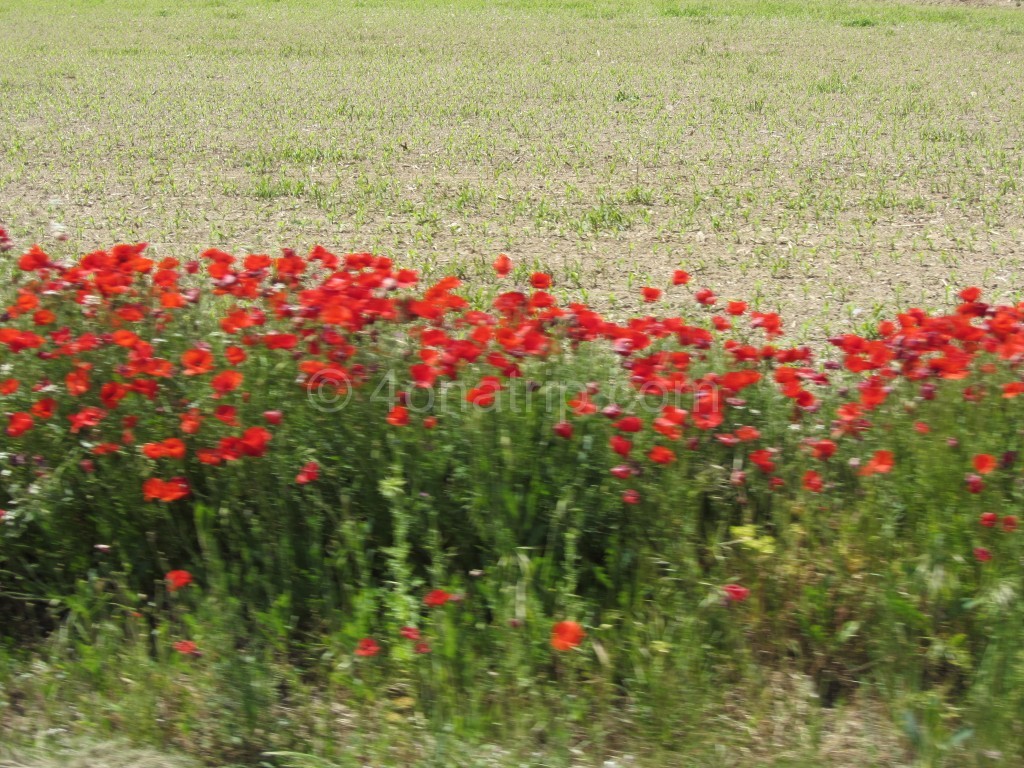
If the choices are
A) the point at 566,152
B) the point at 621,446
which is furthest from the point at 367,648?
the point at 566,152

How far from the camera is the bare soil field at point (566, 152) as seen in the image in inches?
224

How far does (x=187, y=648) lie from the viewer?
243 centimetres

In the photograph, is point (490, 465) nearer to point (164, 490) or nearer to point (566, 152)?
point (164, 490)

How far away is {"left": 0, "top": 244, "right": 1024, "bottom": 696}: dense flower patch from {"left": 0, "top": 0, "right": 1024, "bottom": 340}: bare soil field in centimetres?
118

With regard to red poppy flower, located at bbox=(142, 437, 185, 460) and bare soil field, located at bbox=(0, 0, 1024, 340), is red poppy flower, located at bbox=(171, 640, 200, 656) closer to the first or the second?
red poppy flower, located at bbox=(142, 437, 185, 460)

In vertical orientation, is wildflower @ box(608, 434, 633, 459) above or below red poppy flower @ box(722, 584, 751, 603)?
above

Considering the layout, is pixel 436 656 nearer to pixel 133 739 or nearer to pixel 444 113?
pixel 133 739

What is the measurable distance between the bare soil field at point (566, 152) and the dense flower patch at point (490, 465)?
3.87ft

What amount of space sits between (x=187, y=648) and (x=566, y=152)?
586 cm

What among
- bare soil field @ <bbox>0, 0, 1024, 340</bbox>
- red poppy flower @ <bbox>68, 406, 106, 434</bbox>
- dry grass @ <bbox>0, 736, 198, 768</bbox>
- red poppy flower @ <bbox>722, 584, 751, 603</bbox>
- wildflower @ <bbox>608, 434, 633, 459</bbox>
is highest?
bare soil field @ <bbox>0, 0, 1024, 340</bbox>

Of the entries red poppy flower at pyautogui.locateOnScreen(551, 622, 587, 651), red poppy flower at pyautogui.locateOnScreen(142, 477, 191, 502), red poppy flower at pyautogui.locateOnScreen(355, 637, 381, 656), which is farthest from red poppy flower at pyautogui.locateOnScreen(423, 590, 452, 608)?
red poppy flower at pyautogui.locateOnScreen(142, 477, 191, 502)

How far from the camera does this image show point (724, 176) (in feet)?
23.4

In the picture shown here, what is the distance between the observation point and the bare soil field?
224 inches

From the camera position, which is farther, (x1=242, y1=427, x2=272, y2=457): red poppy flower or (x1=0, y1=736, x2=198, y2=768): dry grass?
(x1=242, y1=427, x2=272, y2=457): red poppy flower
